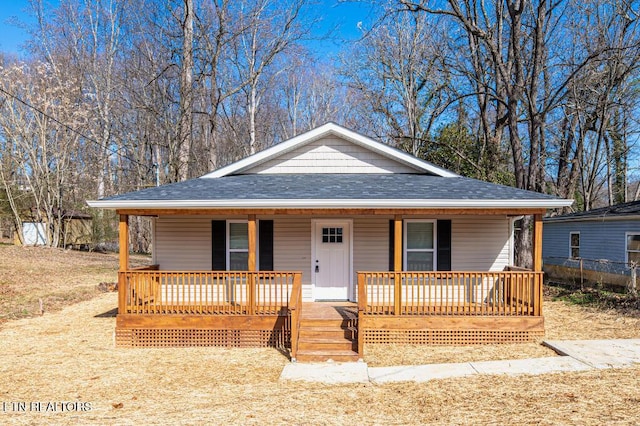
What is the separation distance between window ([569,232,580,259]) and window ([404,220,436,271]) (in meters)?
11.0

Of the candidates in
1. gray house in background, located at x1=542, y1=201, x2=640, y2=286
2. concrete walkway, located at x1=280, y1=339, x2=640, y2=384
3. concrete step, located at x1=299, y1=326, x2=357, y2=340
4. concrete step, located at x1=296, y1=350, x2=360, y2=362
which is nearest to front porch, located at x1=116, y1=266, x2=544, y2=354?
concrete step, located at x1=299, y1=326, x2=357, y2=340

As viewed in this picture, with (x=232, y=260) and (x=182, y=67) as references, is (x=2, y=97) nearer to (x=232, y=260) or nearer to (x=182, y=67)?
(x=182, y=67)

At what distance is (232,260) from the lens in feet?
36.1

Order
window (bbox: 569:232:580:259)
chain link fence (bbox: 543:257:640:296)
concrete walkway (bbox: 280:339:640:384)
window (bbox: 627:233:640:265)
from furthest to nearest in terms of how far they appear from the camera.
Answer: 1. window (bbox: 569:232:580:259)
2. window (bbox: 627:233:640:265)
3. chain link fence (bbox: 543:257:640:296)
4. concrete walkway (bbox: 280:339:640:384)

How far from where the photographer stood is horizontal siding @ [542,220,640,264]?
15.8m

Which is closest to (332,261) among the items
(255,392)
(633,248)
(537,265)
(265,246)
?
(265,246)

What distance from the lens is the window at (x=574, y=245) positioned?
18.6m

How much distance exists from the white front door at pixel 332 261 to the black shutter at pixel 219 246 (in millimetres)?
2248

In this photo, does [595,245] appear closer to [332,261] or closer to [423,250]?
[423,250]

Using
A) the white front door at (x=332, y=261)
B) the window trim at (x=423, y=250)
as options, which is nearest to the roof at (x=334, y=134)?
the window trim at (x=423, y=250)

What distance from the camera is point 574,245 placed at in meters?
18.8

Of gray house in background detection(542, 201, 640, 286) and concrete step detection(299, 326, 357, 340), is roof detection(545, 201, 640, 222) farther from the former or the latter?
concrete step detection(299, 326, 357, 340)

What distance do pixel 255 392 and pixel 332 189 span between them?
16.1 feet

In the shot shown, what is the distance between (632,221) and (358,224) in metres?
10.7
